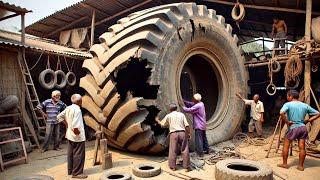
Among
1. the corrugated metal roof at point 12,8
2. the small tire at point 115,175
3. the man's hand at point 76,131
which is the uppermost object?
the corrugated metal roof at point 12,8

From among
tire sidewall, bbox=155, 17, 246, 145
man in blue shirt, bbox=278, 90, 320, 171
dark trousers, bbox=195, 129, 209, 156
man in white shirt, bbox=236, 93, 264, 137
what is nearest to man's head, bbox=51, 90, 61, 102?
tire sidewall, bbox=155, 17, 246, 145

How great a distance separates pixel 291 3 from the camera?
318 inches

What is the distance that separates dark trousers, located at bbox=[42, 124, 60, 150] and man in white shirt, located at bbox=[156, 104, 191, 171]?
3.33 meters

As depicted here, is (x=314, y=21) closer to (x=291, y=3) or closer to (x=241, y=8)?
(x=291, y=3)

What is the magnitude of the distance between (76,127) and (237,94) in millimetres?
3674

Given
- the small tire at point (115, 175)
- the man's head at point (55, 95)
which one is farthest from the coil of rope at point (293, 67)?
the man's head at point (55, 95)

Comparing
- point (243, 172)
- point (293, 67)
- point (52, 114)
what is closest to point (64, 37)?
point (52, 114)

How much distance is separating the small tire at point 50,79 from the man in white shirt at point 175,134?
4.60 m

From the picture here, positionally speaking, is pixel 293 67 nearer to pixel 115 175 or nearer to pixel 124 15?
pixel 115 175

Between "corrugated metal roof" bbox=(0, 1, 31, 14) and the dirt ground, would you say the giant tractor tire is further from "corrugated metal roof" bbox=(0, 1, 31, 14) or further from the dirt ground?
"corrugated metal roof" bbox=(0, 1, 31, 14)

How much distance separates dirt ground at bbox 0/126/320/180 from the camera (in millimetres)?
4369

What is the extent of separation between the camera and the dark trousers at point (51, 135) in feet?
21.7

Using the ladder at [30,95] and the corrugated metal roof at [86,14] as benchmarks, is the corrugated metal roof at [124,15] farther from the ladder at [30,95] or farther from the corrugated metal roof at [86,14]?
the ladder at [30,95]

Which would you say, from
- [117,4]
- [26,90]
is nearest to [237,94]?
[26,90]
